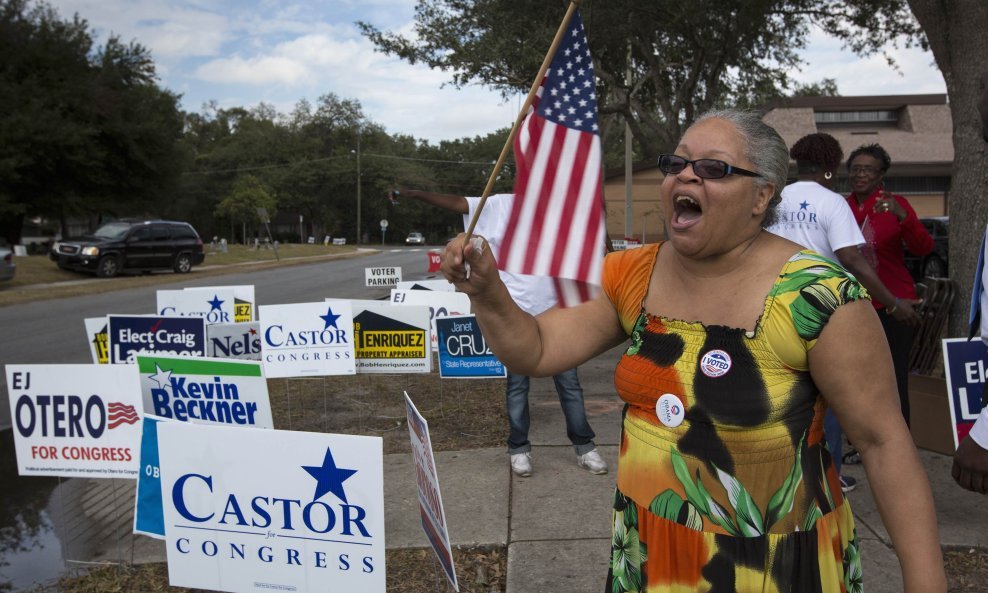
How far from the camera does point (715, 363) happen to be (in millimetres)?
1862

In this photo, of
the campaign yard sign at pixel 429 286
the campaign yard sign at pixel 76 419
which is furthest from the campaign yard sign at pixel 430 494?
the campaign yard sign at pixel 429 286

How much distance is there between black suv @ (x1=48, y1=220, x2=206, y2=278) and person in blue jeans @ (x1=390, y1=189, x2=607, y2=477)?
23107 mm

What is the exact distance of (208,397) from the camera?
14.0ft

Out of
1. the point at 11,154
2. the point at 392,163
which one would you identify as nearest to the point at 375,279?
the point at 11,154

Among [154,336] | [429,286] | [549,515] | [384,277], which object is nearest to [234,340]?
[154,336]

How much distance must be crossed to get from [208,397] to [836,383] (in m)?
3.36

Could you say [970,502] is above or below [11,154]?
below

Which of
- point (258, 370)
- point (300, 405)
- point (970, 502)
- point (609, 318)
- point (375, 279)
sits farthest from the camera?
point (375, 279)

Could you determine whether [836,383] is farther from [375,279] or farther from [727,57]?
[727,57]

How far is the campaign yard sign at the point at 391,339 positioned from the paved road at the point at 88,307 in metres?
3.46

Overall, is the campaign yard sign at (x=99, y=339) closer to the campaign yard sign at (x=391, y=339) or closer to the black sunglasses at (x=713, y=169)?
the campaign yard sign at (x=391, y=339)

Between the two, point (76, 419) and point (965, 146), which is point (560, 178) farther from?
point (965, 146)

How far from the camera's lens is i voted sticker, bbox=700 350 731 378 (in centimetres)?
185

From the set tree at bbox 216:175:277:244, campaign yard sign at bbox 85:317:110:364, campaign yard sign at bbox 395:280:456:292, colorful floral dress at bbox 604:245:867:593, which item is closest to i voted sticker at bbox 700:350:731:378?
colorful floral dress at bbox 604:245:867:593
